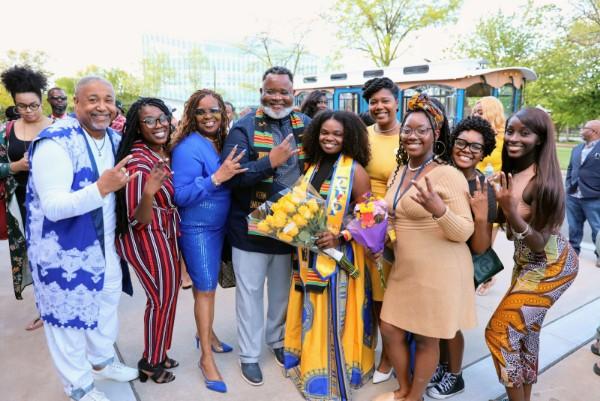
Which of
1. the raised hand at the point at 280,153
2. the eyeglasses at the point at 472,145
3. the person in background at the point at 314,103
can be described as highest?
the person in background at the point at 314,103

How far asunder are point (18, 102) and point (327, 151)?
2.65m

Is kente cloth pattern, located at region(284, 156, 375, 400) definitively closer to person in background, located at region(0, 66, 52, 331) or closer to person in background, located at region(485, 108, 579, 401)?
person in background, located at region(485, 108, 579, 401)

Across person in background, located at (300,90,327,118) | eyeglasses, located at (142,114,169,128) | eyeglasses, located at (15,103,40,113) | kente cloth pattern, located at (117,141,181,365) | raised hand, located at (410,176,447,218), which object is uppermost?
person in background, located at (300,90,327,118)

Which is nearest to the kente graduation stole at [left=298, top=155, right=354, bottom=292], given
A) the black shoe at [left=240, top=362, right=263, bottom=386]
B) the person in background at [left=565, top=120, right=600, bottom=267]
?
the black shoe at [left=240, top=362, right=263, bottom=386]

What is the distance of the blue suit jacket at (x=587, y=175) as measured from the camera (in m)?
5.21

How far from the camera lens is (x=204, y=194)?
245cm

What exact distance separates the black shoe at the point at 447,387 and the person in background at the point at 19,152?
3.27 meters

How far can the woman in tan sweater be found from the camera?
2119 millimetres

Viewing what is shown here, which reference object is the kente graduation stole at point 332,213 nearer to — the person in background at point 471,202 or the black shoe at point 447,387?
the person in background at point 471,202

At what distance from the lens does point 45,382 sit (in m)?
2.73

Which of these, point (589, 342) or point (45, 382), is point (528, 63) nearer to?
point (589, 342)

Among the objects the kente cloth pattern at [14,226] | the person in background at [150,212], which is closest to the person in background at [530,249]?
the person in background at [150,212]

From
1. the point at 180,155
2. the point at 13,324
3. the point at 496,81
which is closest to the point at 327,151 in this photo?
the point at 180,155

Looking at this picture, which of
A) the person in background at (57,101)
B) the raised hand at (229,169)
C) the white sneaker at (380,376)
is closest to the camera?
the raised hand at (229,169)
